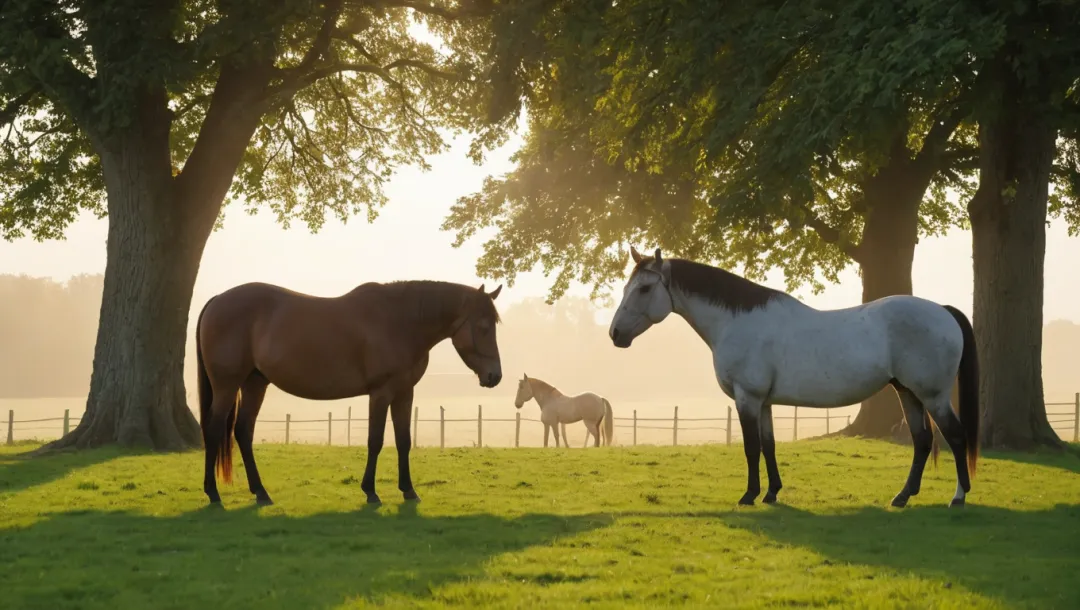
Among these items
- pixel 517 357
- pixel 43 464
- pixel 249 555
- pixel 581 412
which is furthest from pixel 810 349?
pixel 517 357

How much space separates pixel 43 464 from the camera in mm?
15562

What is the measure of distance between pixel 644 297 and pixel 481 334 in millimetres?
1759

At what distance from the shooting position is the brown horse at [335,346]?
11023 millimetres

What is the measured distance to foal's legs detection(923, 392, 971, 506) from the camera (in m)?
10.5

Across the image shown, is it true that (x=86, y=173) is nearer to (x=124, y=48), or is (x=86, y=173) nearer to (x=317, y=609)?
(x=124, y=48)

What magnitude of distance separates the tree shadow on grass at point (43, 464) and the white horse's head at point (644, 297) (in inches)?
292

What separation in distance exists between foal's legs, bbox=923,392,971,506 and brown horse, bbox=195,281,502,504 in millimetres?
4468

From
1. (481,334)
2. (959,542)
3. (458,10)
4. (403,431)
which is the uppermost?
(458,10)

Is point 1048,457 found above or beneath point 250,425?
beneath

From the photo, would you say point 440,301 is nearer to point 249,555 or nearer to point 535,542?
point 535,542

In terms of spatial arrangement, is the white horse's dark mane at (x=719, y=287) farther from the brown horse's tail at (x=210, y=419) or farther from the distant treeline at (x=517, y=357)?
the distant treeline at (x=517, y=357)

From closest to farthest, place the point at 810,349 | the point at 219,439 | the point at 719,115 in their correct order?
the point at 810,349
the point at 219,439
the point at 719,115

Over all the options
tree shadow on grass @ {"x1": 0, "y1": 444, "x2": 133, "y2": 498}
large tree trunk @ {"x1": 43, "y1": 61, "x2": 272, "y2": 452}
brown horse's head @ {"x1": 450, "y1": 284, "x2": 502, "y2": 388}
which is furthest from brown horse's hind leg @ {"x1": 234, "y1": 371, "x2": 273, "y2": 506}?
large tree trunk @ {"x1": 43, "y1": 61, "x2": 272, "y2": 452}

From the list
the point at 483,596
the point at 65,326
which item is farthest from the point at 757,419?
the point at 65,326
